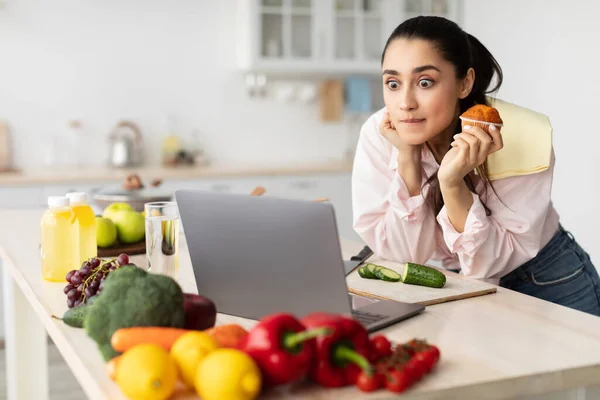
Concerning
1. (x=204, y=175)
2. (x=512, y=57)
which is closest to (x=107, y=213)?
(x=204, y=175)

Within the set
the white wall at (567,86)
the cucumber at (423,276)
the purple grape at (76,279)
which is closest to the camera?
the purple grape at (76,279)

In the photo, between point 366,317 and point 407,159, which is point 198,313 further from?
point 407,159

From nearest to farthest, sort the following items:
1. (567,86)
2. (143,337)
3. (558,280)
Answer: (143,337)
(558,280)
(567,86)

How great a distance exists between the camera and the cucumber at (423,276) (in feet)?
5.08

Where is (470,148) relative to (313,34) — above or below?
below

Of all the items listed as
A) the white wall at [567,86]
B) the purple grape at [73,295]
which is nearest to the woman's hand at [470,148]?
the purple grape at [73,295]

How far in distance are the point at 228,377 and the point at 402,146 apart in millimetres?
1138

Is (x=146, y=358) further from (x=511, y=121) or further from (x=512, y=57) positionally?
(x=512, y=57)

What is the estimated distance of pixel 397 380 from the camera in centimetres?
94

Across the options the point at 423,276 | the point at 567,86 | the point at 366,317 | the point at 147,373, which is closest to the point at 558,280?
the point at 423,276

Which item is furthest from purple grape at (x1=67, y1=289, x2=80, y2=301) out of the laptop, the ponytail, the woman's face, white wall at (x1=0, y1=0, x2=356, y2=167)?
white wall at (x1=0, y1=0, x2=356, y2=167)

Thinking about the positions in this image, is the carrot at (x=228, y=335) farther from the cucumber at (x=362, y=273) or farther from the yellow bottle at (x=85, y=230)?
the yellow bottle at (x=85, y=230)

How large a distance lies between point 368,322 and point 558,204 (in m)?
2.74

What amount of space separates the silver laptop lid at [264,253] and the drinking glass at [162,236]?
0.28m
